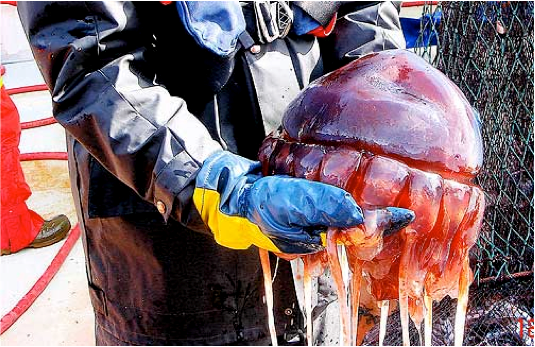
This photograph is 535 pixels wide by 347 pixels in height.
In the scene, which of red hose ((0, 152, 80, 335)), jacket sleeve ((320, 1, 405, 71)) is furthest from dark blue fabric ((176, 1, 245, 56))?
red hose ((0, 152, 80, 335))

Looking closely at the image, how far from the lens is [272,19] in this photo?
1672 millimetres

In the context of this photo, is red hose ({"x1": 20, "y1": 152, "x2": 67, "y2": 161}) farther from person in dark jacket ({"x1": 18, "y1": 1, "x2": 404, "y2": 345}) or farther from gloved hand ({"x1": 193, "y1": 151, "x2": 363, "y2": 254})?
gloved hand ({"x1": 193, "y1": 151, "x2": 363, "y2": 254})

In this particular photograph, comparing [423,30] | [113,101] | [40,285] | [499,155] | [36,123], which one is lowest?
[40,285]

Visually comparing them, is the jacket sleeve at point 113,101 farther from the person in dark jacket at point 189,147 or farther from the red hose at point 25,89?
the red hose at point 25,89

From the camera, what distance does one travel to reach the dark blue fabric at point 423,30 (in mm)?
2835

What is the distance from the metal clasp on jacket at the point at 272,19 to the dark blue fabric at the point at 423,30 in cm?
122

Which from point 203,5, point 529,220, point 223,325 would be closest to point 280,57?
point 203,5

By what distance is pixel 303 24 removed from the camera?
5.76ft

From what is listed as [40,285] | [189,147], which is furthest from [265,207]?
[40,285]

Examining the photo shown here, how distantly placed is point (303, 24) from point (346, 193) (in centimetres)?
72

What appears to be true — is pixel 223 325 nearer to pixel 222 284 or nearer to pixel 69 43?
pixel 222 284

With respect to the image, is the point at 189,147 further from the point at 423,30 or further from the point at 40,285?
the point at 40,285

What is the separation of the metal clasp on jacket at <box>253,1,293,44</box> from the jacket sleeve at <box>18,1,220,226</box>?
0.35 meters

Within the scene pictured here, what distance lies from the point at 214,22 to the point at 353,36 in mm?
593
